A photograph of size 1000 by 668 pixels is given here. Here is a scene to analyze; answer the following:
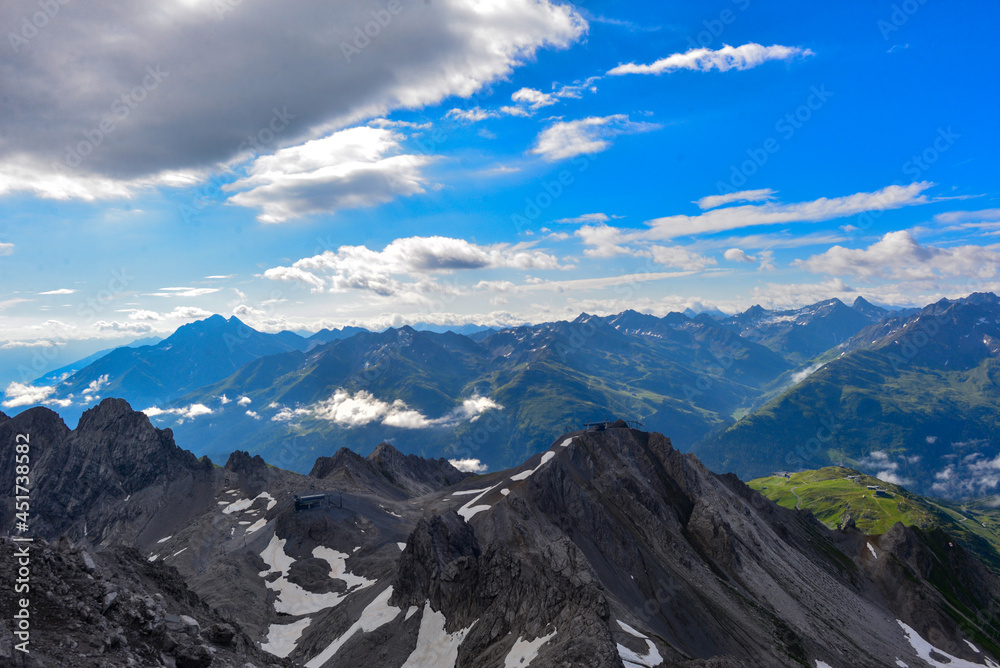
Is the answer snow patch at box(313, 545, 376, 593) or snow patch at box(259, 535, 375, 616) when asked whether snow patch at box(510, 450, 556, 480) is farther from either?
snow patch at box(259, 535, 375, 616)

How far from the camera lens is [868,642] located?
137250 mm

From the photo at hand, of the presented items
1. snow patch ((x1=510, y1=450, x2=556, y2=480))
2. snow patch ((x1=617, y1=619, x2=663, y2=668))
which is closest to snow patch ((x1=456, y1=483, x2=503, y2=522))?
snow patch ((x1=510, y1=450, x2=556, y2=480))

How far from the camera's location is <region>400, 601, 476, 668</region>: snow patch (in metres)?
77.5

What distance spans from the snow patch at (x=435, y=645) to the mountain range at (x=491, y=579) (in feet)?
1.68

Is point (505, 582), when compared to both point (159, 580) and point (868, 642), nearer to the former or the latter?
point (159, 580)

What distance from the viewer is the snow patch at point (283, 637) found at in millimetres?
95275

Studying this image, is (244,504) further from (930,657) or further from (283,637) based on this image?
(930,657)

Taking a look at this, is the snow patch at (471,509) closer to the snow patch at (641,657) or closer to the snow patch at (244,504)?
the snow patch at (641,657)

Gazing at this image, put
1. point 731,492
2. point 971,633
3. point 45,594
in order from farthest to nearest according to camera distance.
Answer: point 731,492 < point 971,633 < point 45,594

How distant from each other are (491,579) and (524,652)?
70.3 feet

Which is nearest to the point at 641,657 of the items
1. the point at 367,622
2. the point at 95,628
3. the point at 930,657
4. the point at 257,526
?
the point at 95,628

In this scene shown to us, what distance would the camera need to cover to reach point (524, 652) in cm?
6412

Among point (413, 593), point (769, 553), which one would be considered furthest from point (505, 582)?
point (769, 553)

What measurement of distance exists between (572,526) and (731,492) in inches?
3654
